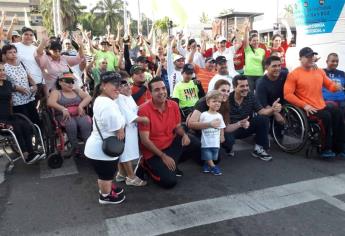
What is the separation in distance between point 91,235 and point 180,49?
18.6 feet

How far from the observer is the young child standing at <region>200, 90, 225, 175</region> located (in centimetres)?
433

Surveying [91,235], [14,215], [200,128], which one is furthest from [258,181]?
[14,215]

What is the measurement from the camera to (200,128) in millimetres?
4336

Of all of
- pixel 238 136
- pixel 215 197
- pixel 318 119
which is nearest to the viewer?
pixel 215 197

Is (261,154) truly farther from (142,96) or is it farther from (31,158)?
(31,158)

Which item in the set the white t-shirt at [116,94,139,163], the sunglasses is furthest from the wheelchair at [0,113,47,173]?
the white t-shirt at [116,94,139,163]

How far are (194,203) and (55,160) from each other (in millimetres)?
2101

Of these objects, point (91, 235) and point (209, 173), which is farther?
point (209, 173)

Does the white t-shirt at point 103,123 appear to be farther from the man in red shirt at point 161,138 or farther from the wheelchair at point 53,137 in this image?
the wheelchair at point 53,137

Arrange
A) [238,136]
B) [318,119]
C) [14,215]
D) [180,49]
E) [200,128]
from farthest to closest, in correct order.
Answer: [180,49] < [238,136] < [318,119] < [200,128] < [14,215]

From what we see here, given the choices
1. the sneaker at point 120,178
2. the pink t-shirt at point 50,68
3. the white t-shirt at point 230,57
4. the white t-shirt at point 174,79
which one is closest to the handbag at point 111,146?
the sneaker at point 120,178

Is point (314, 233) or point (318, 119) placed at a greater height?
point (318, 119)

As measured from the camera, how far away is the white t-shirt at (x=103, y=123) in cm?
323

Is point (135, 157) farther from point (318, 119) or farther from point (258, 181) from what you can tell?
point (318, 119)
